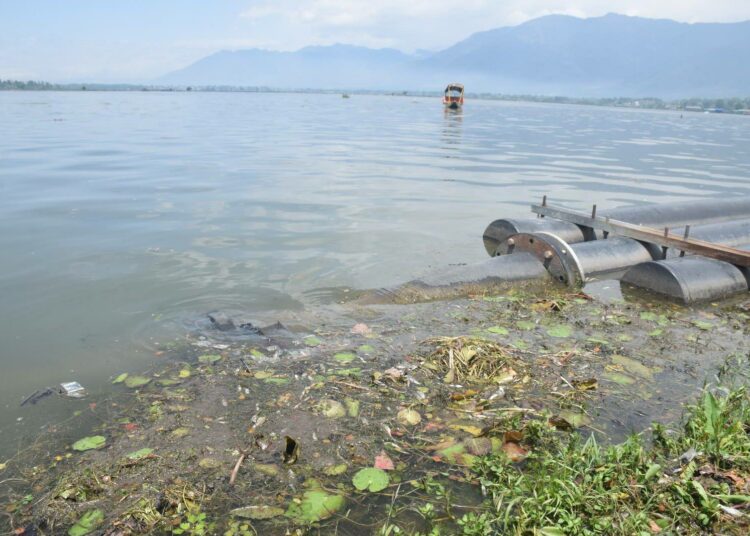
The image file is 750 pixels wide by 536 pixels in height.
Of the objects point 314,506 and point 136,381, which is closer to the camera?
point 314,506

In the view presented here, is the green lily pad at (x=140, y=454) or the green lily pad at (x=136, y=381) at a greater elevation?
the green lily pad at (x=140, y=454)

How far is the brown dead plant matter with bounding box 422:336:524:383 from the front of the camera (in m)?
5.57

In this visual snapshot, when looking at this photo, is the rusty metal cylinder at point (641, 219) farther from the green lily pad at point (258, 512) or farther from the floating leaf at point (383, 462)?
the green lily pad at point (258, 512)

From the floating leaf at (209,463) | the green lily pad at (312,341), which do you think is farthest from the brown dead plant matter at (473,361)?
the floating leaf at (209,463)

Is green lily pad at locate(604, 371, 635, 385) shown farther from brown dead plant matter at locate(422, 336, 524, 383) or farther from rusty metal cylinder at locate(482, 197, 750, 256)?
rusty metal cylinder at locate(482, 197, 750, 256)

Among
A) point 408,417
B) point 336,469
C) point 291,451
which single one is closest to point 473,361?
point 408,417

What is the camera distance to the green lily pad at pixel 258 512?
3723mm

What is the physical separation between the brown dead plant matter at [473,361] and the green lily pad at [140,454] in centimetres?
269

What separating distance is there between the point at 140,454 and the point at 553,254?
660 centimetres

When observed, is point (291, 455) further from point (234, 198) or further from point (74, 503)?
point (234, 198)

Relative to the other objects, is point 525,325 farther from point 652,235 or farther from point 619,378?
point 652,235

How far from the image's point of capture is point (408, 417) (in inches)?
191

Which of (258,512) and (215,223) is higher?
A: (258,512)

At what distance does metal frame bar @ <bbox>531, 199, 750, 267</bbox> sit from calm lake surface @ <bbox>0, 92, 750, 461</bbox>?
1.90 m
